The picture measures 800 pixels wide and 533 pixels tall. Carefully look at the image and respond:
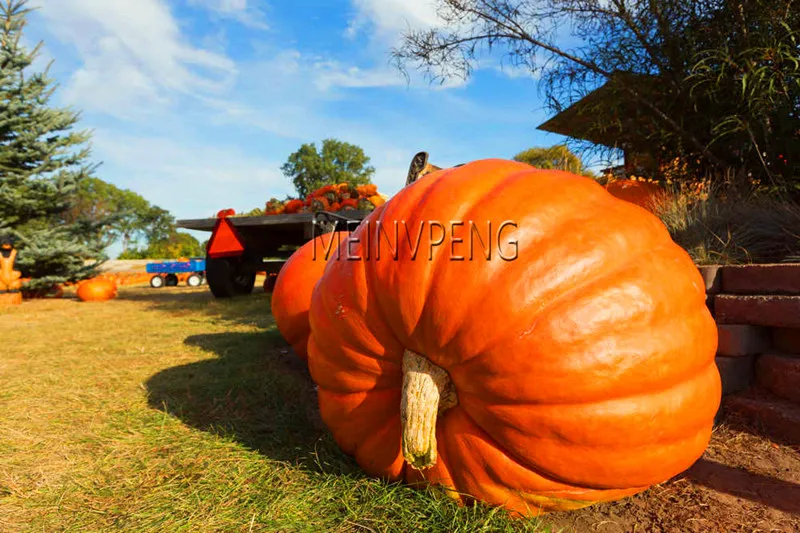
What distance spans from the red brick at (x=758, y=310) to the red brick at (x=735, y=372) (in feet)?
0.58

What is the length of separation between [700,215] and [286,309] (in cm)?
270

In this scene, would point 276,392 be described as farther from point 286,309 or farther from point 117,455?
point 117,455

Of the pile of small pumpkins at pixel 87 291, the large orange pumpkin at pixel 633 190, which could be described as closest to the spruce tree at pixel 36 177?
the pile of small pumpkins at pixel 87 291

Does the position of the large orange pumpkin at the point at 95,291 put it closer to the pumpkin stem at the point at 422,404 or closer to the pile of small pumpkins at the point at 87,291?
the pile of small pumpkins at the point at 87,291

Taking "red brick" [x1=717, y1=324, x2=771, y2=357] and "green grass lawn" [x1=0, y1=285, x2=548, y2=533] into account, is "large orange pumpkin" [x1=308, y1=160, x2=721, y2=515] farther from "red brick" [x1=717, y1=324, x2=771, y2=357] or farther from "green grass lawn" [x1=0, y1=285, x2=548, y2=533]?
"red brick" [x1=717, y1=324, x2=771, y2=357]

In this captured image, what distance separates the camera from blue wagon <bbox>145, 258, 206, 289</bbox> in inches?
599

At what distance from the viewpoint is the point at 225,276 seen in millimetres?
7098

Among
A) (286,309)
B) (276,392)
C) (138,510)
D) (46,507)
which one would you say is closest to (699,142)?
(286,309)

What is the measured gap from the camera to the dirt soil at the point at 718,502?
135cm

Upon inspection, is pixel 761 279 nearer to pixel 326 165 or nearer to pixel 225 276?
pixel 225 276

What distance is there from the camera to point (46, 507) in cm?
146

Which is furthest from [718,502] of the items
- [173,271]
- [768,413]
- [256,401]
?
[173,271]

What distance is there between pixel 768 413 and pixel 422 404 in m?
1.67

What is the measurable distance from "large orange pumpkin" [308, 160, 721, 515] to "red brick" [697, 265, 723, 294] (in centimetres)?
108
